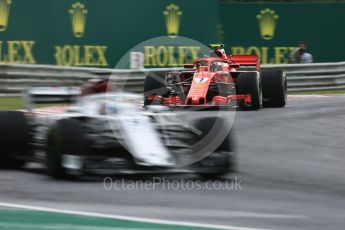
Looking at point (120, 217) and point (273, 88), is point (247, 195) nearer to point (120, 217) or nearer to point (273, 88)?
point (120, 217)

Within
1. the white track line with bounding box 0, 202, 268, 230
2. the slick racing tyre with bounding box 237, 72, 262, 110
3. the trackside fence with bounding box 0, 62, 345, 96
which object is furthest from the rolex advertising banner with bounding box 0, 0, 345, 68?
the white track line with bounding box 0, 202, 268, 230

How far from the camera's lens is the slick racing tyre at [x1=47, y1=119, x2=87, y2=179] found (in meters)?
8.39

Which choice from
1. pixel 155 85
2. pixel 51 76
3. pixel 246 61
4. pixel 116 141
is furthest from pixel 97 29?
pixel 116 141

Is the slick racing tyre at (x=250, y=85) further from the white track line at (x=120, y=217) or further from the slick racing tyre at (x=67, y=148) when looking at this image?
the white track line at (x=120, y=217)

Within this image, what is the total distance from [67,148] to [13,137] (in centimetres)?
119

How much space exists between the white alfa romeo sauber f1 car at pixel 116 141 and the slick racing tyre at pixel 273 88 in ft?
27.0

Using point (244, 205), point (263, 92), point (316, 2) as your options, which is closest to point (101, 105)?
point (244, 205)

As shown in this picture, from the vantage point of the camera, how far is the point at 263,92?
17.5 metres

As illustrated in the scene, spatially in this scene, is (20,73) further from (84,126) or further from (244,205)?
(244,205)

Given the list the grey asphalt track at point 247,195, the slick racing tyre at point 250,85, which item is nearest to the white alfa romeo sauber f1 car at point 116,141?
the grey asphalt track at point 247,195

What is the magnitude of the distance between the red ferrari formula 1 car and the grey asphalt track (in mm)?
4269

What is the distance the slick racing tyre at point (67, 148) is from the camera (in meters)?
8.39

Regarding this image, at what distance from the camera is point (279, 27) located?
23.4m

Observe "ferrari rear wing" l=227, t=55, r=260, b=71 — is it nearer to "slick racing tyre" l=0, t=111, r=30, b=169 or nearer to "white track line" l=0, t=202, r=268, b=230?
"slick racing tyre" l=0, t=111, r=30, b=169
